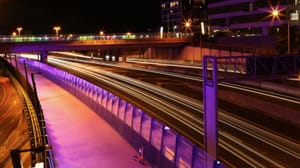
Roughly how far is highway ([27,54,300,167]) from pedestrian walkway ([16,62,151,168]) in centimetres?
464

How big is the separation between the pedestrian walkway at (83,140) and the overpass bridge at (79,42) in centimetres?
3813

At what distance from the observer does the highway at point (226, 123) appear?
22953 millimetres

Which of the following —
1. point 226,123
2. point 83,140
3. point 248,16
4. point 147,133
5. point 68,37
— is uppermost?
point 248,16

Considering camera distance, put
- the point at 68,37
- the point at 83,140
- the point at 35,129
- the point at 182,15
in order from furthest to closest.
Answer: the point at 182,15, the point at 68,37, the point at 35,129, the point at 83,140

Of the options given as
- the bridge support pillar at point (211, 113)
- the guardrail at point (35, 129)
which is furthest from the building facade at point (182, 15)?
the bridge support pillar at point (211, 113)

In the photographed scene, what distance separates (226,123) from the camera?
103 feet

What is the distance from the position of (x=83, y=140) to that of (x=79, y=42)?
5557 centimetres

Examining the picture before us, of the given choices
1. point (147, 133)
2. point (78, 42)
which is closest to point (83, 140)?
point (147, 133)

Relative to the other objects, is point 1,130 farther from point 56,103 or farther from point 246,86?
point 246,86

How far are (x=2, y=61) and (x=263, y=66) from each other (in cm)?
7606

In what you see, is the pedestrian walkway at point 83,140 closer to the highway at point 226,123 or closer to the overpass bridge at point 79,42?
the highway at point 226,123

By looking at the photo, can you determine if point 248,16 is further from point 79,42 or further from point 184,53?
point 79,42

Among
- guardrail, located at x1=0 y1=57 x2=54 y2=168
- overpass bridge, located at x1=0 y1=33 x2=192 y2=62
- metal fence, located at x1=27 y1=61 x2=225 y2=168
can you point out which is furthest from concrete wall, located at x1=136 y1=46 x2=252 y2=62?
metal fence, located at x1=27 y1=61 x2=225 y2=168

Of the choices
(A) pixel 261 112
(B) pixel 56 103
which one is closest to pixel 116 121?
(A) pixel 261 112
